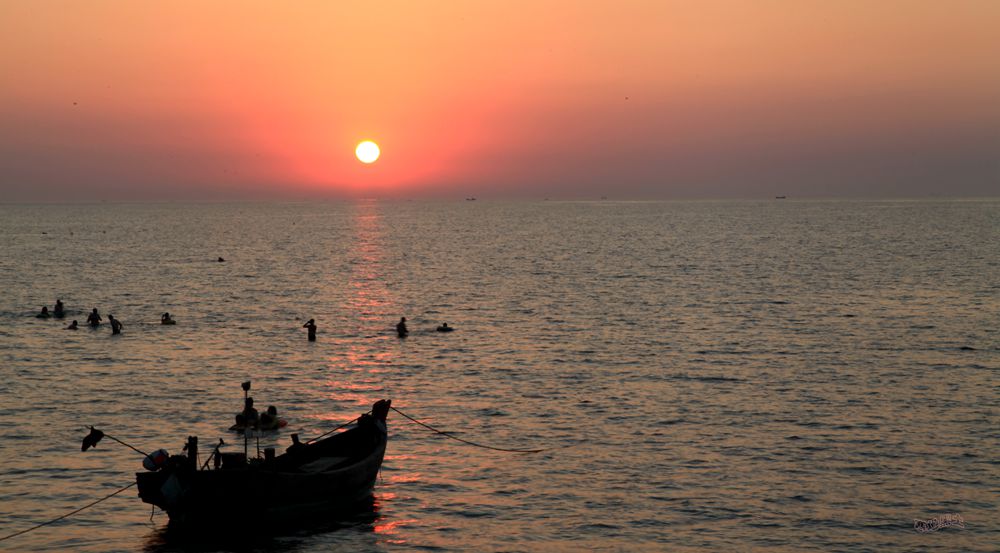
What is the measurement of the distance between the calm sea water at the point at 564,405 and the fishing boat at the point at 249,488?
769 millimetres

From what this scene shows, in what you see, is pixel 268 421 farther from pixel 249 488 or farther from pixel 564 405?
pixel 564 405

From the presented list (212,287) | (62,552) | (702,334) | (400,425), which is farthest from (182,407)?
(212,287)

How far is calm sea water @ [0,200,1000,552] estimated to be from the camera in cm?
2720

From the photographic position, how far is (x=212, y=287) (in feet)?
314

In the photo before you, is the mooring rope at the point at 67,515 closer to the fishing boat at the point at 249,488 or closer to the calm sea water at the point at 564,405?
the calm sea water at the point at 564,405

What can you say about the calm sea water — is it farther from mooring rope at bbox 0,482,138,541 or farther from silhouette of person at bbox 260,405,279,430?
silhouette of person at bbox 260,405,279,430

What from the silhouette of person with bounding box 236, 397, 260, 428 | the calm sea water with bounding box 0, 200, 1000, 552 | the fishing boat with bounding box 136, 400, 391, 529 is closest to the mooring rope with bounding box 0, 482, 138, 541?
the calm sea water with bounding box 0, 200, 1000, 552

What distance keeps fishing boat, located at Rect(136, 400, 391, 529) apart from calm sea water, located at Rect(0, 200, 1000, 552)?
769 millimetres

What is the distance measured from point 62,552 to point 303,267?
349 feet

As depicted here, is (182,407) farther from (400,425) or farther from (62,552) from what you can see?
(62,552)

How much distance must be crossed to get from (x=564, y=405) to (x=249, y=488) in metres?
18.1

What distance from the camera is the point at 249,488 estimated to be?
85.8ft

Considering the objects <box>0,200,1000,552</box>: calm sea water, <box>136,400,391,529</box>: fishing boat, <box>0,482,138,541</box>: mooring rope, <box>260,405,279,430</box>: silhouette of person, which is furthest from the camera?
<box>260,405,279,430</box>: silhouette of person

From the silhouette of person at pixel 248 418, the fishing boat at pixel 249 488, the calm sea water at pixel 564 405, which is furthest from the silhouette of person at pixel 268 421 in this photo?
the fishing boat at pixel 249 488
